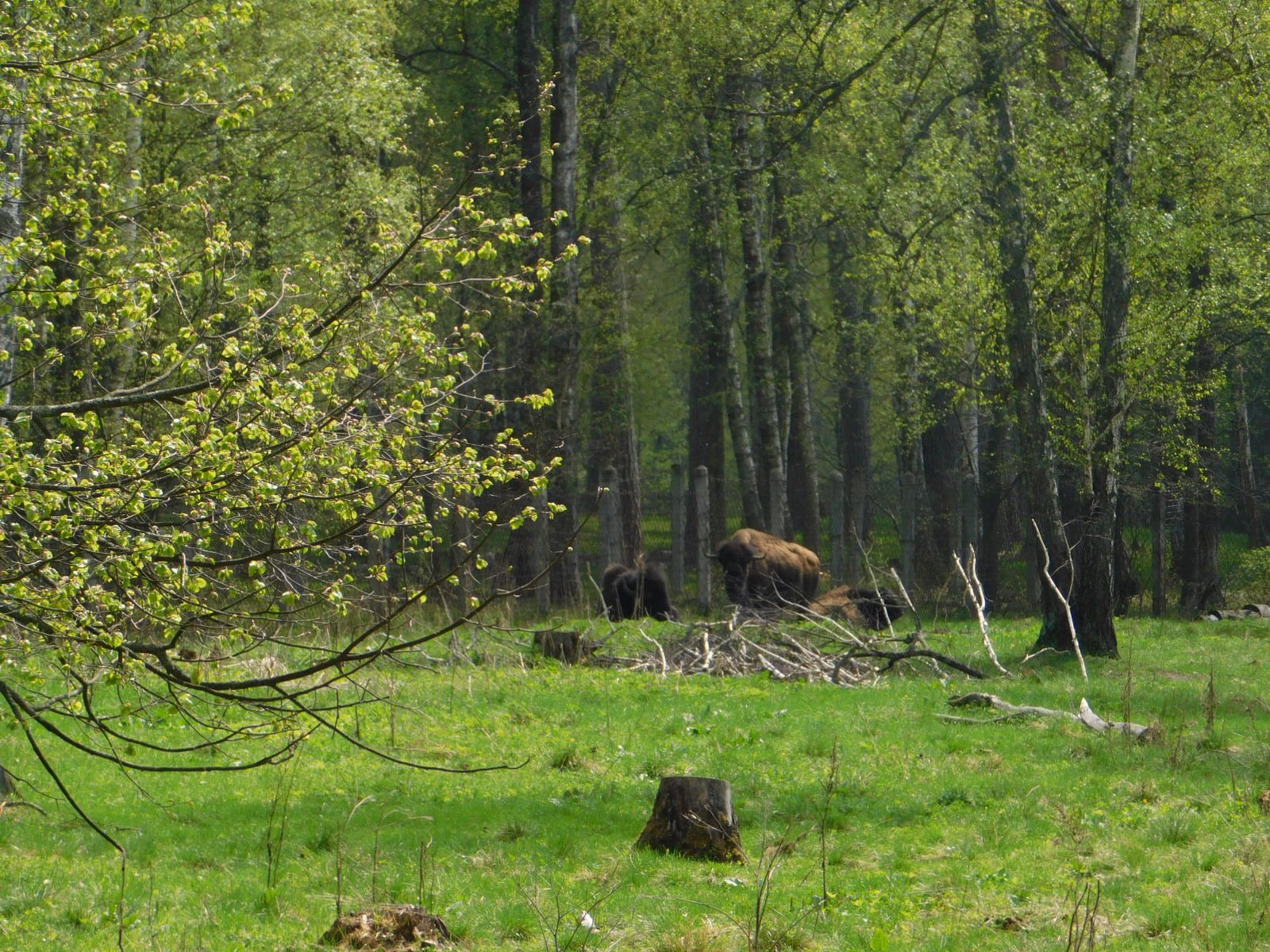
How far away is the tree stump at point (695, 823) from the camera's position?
29.1 feet

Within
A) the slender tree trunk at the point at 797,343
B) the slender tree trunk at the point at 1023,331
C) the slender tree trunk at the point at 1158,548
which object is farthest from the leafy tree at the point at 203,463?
the slender tree trunk at the point at 797,343

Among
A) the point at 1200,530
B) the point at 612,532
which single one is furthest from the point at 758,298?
the point at 1200,530

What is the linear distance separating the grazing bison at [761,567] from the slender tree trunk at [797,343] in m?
7.98

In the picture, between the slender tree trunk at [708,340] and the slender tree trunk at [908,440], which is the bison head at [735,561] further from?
the slender tree trunk at [908,440]

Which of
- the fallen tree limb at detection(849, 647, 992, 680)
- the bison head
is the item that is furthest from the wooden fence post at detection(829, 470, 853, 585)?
the fallen tree limb at detection(849, 647, 992, 680)

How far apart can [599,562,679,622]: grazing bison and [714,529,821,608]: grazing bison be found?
3.65ft

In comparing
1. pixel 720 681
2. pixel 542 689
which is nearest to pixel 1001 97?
pixel 720 681

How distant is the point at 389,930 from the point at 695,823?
8.33ft

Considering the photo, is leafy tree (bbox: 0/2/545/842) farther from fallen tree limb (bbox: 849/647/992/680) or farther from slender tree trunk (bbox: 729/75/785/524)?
slender tree trunk (bbox: 729/75/785/524)

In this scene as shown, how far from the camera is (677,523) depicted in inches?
1021

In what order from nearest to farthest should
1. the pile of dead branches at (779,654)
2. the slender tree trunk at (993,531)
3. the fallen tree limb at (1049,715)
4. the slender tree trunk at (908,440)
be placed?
the fallen tree limb at (1049,715), the pile of dead branches at (779,654), the slender tree trunk at (908,440), the slender tree trunk at (993,531)

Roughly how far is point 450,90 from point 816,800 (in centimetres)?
2889

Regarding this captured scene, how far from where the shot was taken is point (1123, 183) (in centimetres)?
1820

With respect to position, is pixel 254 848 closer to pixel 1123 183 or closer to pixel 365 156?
pixel 1123 183
